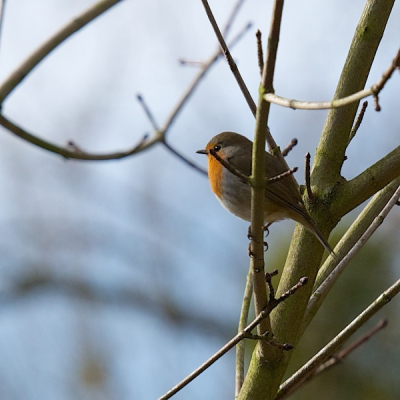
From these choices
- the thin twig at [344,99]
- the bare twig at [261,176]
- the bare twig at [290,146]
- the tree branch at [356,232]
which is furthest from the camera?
the bare twig at [290,146]

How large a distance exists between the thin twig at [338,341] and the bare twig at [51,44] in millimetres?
1202

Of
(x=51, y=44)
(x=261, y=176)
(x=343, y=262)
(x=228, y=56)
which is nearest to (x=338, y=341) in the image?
(x=343, y=262)

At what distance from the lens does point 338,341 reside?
1963 millimetres

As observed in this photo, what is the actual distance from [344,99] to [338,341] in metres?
0.88

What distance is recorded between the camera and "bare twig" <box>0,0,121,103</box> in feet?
6.23

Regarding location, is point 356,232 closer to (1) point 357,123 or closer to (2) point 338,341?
(1) point 357,123

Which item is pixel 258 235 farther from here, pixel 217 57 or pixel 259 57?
pixel 217 57

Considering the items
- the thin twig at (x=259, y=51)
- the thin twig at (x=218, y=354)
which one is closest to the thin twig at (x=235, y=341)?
the thin twig at (x=218, y=354)

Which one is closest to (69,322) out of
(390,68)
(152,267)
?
(152,267)

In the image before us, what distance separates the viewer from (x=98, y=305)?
35.2ft

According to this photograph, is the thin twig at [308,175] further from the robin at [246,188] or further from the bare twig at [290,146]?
the bare twig at [290,146]

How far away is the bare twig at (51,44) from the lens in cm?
190

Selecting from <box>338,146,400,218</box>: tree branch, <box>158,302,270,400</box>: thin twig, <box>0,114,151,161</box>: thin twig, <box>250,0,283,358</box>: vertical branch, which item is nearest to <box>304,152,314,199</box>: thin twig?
<box>338,146,400,218</box>: tree branch

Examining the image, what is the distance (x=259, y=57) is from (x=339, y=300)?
4.23 meters
